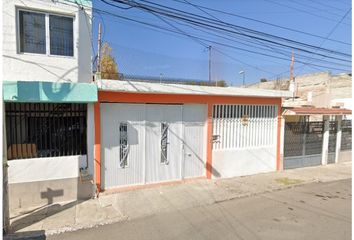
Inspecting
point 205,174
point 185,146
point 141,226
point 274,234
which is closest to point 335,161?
point 205,174

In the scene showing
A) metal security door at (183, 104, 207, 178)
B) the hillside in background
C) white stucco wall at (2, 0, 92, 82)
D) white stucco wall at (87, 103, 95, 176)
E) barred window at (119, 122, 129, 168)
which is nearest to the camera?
white stucco wall at (2, 0, 92, 82)

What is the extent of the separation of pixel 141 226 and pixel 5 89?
12.6ft

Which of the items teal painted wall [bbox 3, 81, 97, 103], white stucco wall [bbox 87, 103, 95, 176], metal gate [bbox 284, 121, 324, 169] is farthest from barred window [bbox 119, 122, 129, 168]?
metal gate [bbox 284, 121, 324, 169]

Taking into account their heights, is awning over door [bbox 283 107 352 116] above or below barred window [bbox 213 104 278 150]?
above

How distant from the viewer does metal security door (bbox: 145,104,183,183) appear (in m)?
7.11

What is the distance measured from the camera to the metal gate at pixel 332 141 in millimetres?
10852

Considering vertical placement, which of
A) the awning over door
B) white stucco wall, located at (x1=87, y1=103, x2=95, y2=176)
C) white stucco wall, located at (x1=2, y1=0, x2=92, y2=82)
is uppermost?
white stucco wall, located at (x1=2, y1=0, x2=92, y2=82)

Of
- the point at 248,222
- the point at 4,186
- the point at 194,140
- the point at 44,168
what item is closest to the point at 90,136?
the point at 44,168

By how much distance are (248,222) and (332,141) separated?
26.8 feet

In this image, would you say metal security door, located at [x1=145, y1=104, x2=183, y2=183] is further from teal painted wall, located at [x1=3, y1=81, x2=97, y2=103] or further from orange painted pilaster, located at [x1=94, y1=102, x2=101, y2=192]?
teal painted wall, located at [x1=3, y1=81, x2=97, y2=103]

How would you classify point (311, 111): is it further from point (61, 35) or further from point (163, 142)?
point (61, 35)

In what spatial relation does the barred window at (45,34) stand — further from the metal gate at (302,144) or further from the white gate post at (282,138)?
the metal gate at (302,144)

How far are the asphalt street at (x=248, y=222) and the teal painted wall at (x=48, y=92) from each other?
276cm

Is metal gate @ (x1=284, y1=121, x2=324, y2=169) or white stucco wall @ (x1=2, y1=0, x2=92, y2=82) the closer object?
white stucco wall @ (x1=2, y1=0, x2=92, y2=82)
